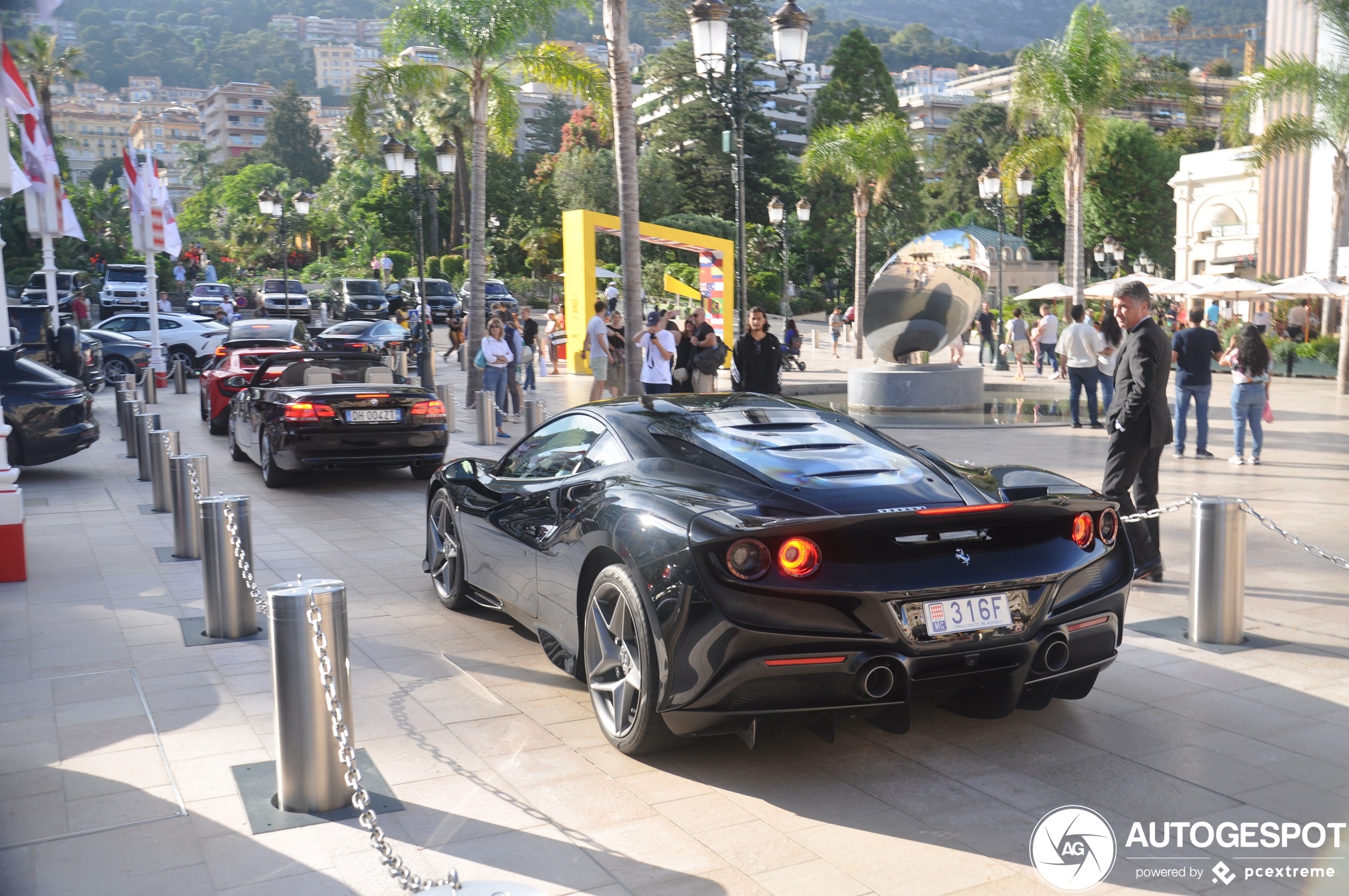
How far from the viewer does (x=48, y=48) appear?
5994cm

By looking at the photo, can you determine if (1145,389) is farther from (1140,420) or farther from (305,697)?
(305,697)

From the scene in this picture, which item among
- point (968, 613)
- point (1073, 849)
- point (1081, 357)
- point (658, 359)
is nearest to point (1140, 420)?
point (968, 613)

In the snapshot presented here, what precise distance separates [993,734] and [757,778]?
43.1 inches

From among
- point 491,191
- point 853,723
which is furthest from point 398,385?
point 491,191

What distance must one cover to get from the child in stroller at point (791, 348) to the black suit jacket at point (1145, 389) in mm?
22063

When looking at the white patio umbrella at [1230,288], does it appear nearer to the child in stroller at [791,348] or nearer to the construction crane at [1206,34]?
the child in stroller at [791,348]

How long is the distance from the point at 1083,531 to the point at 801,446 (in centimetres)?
123

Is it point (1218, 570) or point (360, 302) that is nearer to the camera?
point (1218, 570)

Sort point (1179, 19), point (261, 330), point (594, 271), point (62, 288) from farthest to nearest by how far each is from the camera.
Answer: point (1179, 19) < point (62, 288) < point (594, 271) < point (261, 330)

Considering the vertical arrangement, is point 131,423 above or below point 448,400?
below

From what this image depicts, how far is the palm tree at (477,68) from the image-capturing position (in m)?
20.7

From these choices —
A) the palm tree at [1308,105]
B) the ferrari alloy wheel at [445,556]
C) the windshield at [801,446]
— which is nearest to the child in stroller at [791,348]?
the palm tree at [1308,105]

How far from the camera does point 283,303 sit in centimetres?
4816

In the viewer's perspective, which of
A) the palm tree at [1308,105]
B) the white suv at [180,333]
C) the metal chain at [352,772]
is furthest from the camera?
the white suv at [180,333]
